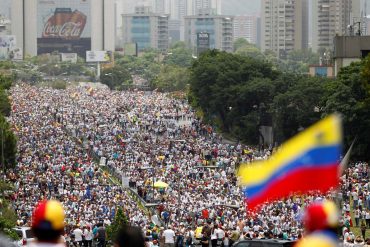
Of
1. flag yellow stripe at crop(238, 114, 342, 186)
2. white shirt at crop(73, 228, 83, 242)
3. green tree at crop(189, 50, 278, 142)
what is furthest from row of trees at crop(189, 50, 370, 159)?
flag yellow stripe at crop(238, 114, 342, 186)

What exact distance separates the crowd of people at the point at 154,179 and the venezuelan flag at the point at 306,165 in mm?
4391

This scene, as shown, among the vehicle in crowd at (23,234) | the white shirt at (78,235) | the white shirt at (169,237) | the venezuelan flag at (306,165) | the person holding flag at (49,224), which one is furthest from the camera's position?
the white shirt at (78,235)

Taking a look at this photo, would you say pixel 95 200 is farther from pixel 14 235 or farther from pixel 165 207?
pixel 14 235

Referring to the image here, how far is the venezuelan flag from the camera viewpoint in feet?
27.9

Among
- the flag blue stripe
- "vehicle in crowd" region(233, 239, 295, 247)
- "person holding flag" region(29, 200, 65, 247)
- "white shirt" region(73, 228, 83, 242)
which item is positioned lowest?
"white shirt" region(73, 228, 83, 242)

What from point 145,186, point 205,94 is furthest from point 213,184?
point 205,94

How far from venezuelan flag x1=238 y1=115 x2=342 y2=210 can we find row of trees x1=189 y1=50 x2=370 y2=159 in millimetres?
44049

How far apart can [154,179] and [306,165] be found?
130 ft

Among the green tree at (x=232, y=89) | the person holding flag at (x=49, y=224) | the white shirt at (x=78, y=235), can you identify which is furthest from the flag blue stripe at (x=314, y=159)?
the green tree at (x=232, y=89)

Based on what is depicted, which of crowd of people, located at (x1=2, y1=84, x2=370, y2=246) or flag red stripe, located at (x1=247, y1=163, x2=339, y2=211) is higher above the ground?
flag red stripe, located at (x1=247, y1=163, x2=339, y2=211)

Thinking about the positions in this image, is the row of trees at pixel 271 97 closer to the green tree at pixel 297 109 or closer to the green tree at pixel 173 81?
the green tree at pixel 297 109

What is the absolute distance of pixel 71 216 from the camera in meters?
37.8

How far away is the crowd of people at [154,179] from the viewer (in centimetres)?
3384

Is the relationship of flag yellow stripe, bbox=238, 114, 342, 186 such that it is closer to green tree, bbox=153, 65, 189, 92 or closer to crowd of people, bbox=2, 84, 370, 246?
crowd of people, bbox=2, 84, 370, 246
